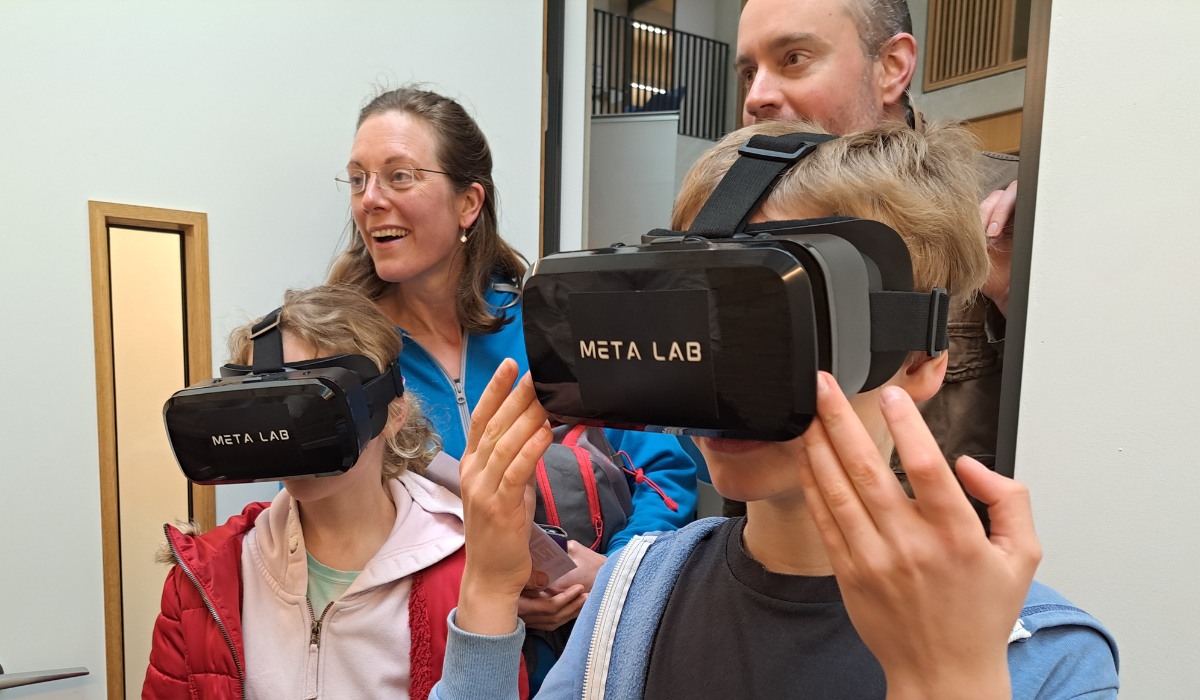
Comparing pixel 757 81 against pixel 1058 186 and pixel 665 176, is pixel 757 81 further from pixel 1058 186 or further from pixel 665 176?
pixel 665 176

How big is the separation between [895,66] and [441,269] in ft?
3.11

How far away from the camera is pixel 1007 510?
18.9 inches

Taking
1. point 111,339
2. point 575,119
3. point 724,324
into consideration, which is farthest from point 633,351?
point 575,119

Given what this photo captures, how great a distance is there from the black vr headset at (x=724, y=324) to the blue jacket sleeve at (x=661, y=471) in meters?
0.92

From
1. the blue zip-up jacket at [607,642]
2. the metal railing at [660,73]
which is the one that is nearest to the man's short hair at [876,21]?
the metal railing at [660,73]

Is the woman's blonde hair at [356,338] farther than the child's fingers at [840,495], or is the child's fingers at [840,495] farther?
the woman's blonde hair at [356,338]

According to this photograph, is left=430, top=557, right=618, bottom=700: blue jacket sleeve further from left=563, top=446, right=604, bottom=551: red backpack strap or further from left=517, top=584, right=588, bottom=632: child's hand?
left=563, top=446, right=604, bottom=551: red backpack strap

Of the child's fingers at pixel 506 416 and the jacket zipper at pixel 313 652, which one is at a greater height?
the child's fingers at pixel 506 416

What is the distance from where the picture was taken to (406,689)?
123 centimetres

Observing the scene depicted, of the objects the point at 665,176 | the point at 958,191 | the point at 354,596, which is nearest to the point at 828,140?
the point at 958,191

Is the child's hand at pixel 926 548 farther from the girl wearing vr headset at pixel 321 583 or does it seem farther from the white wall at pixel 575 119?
the white wall at pixel 575 119

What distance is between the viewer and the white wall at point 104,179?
1414 mm

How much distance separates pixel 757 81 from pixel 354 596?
1.05 meters

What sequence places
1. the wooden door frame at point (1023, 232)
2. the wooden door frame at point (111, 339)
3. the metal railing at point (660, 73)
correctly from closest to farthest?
the wooden door frame at point (1023, 232) → the wooden door frame at point (111, 339) → the metal railing at point (660, 73)
